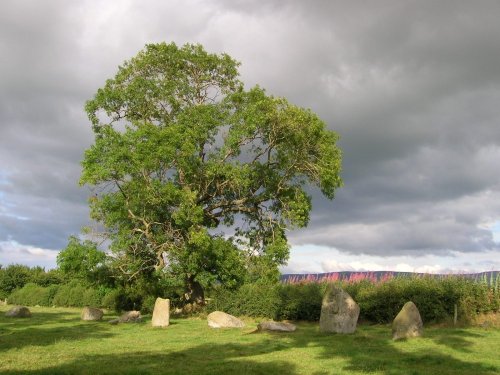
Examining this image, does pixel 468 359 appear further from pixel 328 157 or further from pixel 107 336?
pixel 328 157

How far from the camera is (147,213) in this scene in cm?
3158

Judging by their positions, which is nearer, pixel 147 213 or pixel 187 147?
pixel 187 147

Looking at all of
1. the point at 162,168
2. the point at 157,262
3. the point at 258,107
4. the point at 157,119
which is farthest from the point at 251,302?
the point at 157,119

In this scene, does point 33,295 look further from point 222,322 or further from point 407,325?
point 407,325

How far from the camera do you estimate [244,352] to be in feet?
49.5

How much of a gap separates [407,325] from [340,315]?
3.22 m

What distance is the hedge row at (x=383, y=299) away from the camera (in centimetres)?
2408

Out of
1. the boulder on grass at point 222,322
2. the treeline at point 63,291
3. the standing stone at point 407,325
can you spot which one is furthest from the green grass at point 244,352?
the treeline at point 63,291

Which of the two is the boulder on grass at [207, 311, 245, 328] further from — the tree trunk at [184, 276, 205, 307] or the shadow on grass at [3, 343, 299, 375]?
the tree trunk at [184, 276, 205, 307]

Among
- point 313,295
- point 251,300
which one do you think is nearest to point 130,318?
point 251,300

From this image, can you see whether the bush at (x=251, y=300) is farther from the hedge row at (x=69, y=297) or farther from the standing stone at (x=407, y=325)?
the standing stone at (x=407, y=325)

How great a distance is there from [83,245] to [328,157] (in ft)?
52.2

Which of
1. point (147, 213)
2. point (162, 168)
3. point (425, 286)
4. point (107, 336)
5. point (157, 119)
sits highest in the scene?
point (157, 119)

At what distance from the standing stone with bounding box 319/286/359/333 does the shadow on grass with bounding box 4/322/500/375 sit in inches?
74.9
